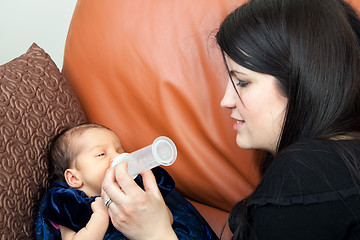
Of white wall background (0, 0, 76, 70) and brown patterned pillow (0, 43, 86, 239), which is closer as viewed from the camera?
brown patterned pillow (0, 43, 86, 239)

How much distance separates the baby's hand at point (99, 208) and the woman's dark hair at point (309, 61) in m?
0.34

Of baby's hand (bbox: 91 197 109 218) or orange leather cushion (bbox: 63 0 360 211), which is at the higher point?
orange leather cushion (bbox: 63 0 360 211)

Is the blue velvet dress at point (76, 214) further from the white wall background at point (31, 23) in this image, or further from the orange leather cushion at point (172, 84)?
the white wall background at point (31, 23)

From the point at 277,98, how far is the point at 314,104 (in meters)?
0.08

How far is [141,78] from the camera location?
123 cm

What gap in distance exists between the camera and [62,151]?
1150 mm

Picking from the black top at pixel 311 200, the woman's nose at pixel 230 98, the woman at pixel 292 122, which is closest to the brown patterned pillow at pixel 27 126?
the woman at pixel 292 122

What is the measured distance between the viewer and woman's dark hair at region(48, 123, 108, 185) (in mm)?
1141

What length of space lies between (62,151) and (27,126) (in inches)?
4.8

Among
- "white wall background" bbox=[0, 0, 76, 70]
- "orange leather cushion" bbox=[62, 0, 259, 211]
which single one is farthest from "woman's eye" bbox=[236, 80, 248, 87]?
"white wall background" bbox=[0, 0, 76, 70]

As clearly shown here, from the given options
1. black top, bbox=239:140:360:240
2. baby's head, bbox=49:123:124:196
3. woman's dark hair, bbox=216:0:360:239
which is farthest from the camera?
baby's head, bbox=49:123:124:196

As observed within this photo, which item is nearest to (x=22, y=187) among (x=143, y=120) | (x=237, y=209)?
(x=143, y=120)

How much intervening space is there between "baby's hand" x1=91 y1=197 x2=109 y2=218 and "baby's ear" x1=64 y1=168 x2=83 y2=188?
0.35 feet

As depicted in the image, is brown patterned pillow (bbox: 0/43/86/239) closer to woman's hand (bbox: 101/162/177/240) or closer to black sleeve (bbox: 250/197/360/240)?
woman's hand (bbox: 101/162/177/240)
